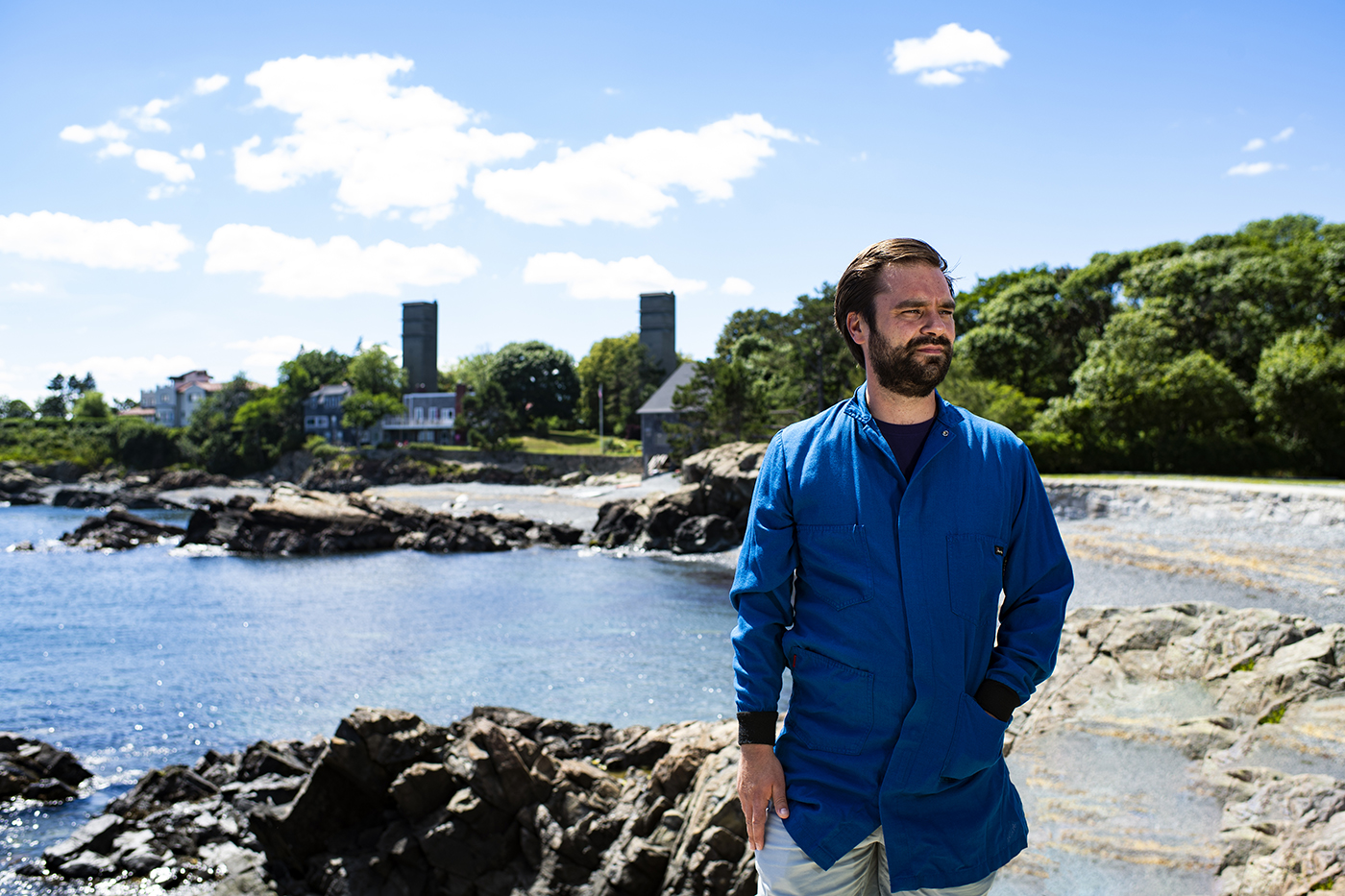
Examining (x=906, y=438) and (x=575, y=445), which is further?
(x=575, y=445)

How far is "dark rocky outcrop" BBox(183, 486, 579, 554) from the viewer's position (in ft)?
127

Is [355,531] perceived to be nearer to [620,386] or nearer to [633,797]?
[633,797]

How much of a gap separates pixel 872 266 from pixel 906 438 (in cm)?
48

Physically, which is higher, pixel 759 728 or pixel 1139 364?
pixel 1139 364

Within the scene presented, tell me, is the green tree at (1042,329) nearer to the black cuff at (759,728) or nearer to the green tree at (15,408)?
the black cuff at (759,728)

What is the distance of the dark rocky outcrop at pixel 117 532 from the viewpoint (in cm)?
4075

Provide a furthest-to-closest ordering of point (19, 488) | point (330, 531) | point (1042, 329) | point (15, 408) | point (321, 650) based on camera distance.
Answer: point (15, 408)
point (19, 488)
point (1042, 329)
point (330, 531)
point (321, 650)

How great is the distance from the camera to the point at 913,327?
2.26 meters

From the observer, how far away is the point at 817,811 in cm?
215

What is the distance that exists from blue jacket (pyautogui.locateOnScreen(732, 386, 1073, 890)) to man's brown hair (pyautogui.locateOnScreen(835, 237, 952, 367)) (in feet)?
0.99

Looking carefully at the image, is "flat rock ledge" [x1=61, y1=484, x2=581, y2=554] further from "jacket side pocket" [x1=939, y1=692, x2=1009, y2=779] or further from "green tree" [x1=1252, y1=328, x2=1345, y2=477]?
"jacket side pocket" [x1=939, y1=692, x2=1009, y2=779]

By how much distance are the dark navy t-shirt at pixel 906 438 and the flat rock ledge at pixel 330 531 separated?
119ft

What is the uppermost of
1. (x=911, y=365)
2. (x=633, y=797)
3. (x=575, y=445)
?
(x=911, y=365)

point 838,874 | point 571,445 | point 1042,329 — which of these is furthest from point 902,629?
point 571,445
